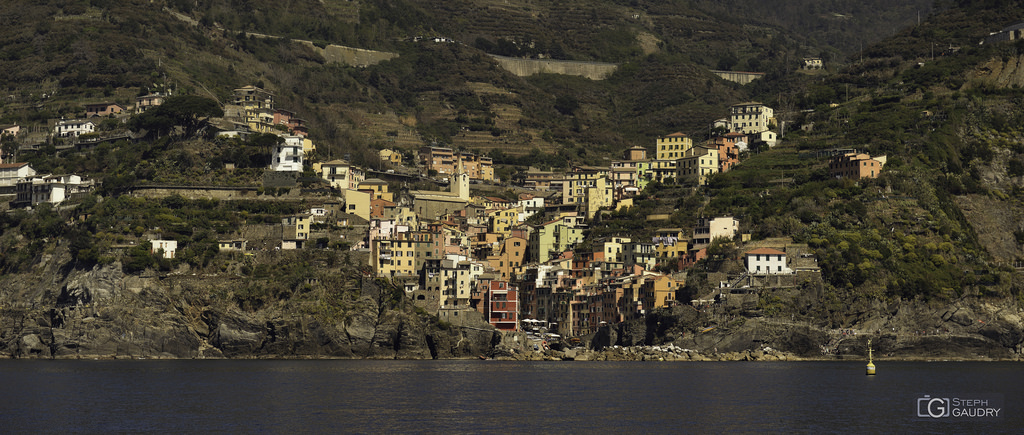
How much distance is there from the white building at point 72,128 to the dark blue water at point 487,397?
42739 mm

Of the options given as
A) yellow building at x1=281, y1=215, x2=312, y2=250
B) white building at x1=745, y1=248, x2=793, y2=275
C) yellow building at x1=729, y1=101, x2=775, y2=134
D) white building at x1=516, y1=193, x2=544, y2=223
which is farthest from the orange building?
yellow building at x1=281, y1=215, x2=312, y2=250

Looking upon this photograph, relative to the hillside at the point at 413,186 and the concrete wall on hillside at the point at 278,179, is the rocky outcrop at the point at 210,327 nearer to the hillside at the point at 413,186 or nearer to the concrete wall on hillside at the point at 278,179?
the hillside at the point at 413,186

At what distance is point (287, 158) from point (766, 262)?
4126cm

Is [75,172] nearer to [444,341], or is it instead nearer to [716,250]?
[444,341]

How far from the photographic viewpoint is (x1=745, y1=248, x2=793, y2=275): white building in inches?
3629

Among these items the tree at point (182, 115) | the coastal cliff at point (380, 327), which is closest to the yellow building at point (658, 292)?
the coastal cliff at point (380, 327)

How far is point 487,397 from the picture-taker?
60875 millimetres

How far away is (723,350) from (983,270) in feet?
66.3

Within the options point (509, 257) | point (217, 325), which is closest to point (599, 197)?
point (509, 257)

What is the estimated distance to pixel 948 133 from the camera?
376 feet

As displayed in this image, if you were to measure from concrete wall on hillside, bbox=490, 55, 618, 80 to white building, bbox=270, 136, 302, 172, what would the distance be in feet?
265

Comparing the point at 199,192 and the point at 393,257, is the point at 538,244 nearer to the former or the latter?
the point at 393,257

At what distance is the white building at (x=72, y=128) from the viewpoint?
123438 mm

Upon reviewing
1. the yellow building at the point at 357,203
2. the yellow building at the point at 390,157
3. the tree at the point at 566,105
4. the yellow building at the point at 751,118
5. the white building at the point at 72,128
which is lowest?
the yellow building at the point at 357,203
